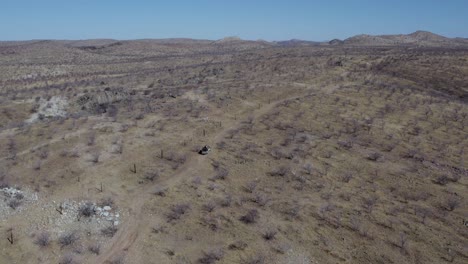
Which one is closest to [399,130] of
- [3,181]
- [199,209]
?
[199,209]

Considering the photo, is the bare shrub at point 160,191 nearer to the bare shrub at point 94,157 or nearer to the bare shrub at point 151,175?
the bare shrub at point 151,175

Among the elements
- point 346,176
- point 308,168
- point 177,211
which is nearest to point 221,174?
point 177,211

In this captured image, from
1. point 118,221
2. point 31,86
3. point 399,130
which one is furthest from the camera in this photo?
point 31,86

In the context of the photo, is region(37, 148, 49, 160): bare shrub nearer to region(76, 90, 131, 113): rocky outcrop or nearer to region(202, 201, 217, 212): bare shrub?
region(202, 201, 217, 212): bare shrub

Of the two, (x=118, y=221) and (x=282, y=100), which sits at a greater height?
(x=282, y=100)

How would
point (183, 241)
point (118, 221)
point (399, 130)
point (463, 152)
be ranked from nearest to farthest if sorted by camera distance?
1. point (183, 241)
2. point (118, 221)
3. point (463, 152)
4. point (399, 130)

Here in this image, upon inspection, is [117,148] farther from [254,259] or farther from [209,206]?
[254,259]

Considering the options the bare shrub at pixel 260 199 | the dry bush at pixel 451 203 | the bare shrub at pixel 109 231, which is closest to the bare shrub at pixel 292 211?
the bare shrub at pixel 260 199

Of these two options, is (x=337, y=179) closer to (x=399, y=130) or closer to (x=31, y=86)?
(x=399, y=130)
